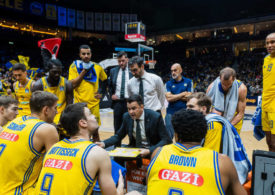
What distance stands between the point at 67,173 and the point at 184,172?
0.73 m

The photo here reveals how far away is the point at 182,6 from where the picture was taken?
27.9 m

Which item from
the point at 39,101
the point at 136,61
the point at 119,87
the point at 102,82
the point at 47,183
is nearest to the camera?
the point at 47,183

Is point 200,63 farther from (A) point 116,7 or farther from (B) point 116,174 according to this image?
(B) point 116,174

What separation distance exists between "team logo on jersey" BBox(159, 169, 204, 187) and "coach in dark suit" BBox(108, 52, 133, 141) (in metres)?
2.66

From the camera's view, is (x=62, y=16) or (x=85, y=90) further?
(x=62, y=16)

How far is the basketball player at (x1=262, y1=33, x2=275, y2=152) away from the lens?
3.20 m

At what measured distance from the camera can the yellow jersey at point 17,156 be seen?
182 cm

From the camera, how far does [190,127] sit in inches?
59.3

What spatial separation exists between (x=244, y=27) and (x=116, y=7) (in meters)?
16.7

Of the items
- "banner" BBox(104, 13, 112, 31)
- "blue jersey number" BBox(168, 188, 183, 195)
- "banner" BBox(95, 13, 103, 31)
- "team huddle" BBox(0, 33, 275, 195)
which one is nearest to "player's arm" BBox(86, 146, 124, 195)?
"team huddle" BBox(0, 33, 275, 195)

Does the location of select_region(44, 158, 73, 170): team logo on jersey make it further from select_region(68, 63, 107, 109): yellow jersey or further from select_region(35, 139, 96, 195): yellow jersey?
select_region(68, 63, 107, 109): yellow jersey

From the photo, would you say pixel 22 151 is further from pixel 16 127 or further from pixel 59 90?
pixel 59 90

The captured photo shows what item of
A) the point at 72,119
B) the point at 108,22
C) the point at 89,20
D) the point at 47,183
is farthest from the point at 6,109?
the point at 108,22

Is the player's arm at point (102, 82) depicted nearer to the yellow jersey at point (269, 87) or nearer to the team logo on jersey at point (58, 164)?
the yellow jersey at point (269, 87)
